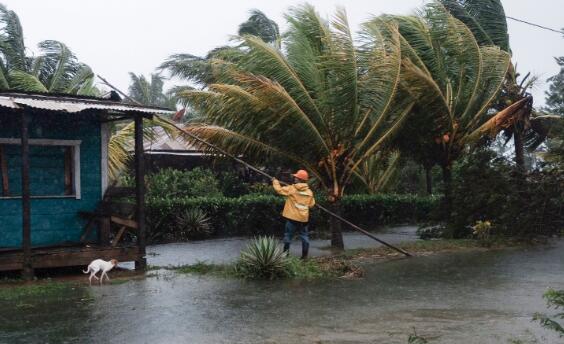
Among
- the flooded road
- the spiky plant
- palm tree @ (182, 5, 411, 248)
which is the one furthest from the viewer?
the spiky plant

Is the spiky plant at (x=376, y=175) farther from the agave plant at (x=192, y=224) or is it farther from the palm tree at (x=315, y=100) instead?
the palm tree at (x=315, y=100)

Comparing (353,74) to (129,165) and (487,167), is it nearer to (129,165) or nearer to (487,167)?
(487,167)

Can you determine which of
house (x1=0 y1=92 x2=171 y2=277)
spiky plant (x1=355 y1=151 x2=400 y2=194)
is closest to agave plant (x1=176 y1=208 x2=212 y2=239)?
house (x1=0 y1=92 x2=171 y2=277)

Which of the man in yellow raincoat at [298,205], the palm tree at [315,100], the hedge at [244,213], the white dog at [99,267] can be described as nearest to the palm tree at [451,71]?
the palm tree at [315,100]

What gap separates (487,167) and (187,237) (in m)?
7.81

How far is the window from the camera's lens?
1138 cm

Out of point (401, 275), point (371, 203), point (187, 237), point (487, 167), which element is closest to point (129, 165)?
point (187, 237)

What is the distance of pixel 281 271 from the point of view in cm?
1014

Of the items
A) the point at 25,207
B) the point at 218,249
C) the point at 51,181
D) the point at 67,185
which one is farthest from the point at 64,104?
the point at 218,249

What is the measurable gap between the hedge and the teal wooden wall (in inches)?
161

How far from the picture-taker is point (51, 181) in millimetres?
11852

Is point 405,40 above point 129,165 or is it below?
above

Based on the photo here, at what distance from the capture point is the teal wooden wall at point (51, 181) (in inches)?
448

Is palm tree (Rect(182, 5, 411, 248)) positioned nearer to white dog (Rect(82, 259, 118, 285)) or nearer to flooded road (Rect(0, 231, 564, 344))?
flooded road (Rect(0, 231, 564, 344))
